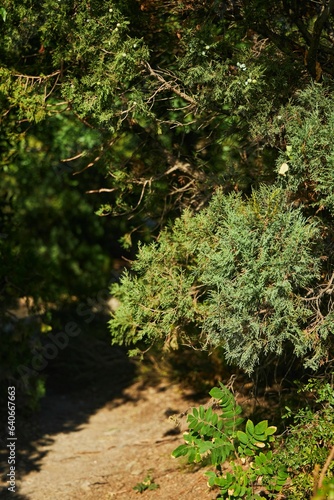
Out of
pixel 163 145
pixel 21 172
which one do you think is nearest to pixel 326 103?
pixel 163 145

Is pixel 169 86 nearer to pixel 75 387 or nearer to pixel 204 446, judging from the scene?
pixel 204 446

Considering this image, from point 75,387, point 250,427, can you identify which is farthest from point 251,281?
point 75,387

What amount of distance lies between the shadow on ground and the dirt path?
0.10 ft

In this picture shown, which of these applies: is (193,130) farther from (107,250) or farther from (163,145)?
(107,250)

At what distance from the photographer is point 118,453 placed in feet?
23.3

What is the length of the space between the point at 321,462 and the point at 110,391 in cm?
445

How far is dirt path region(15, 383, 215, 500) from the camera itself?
6133mm

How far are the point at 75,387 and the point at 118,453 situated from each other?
2048 mm

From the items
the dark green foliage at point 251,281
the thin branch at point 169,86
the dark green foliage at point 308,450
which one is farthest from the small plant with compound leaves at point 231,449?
the thin branch at point 169,86

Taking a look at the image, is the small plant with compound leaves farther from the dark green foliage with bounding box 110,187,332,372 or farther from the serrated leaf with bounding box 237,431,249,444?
the dark green foliage with bounding box 110,187,332,372

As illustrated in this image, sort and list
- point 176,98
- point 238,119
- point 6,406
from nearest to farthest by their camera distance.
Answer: point 238,119
point 176,98
point 6,406

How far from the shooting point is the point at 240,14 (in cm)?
577

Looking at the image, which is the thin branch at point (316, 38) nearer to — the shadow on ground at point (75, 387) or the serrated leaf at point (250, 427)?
the serrated leaf at point (250, 427)

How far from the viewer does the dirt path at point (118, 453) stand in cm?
613
